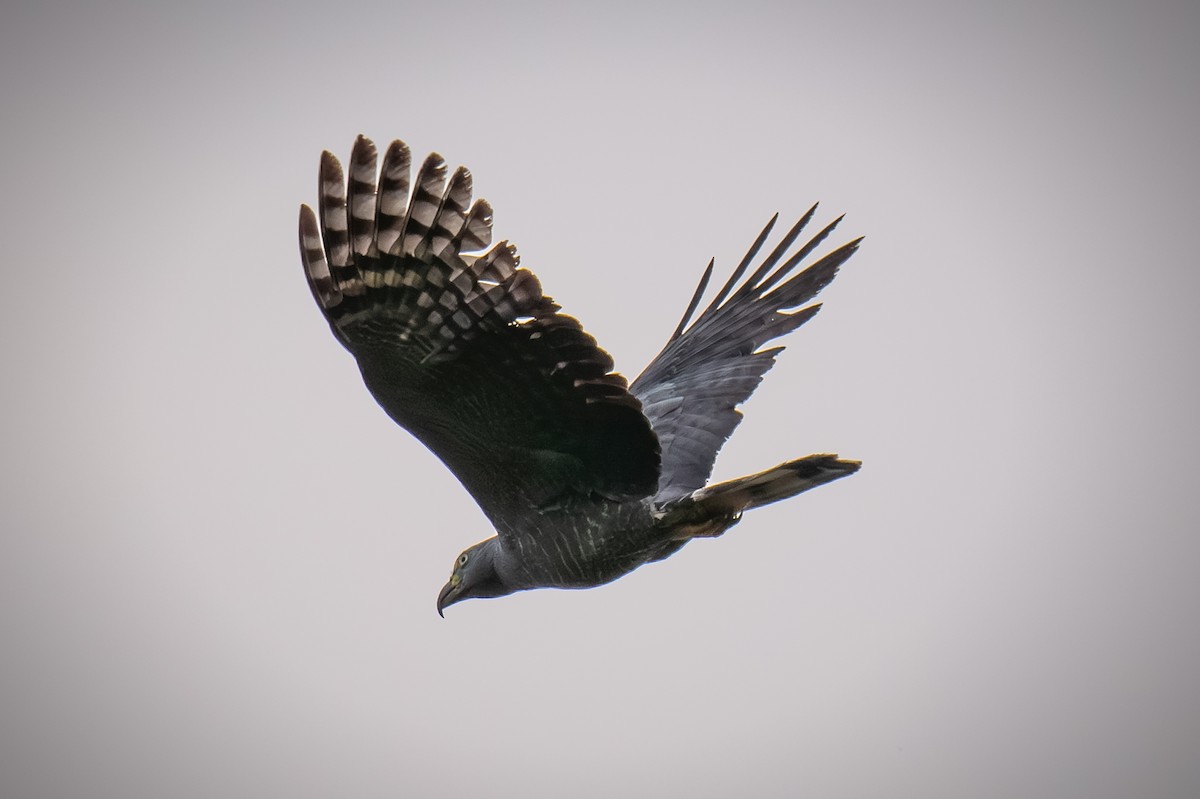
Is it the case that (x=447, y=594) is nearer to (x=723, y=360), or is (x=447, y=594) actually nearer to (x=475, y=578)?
(x=475, y=578)

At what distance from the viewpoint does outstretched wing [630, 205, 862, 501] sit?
26.6 ft

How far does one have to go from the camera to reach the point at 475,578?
7766 millimetres

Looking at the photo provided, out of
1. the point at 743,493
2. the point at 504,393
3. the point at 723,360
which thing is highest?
the point at 723,360

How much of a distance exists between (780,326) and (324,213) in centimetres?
347

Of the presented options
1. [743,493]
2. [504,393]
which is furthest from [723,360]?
[504,393]

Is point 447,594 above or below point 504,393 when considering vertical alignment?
below

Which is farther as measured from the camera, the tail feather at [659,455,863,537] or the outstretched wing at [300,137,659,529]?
the tail feather at [659,455,863,537]

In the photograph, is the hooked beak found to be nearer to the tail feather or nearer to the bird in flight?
the bird in flight

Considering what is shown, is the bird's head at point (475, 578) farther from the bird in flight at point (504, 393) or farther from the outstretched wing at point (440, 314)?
the outstretched wing at point (440, 314)

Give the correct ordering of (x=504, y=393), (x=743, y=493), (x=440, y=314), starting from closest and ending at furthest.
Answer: (x=440, y=314) → (x=504, y=393) → (x=743, y=493)

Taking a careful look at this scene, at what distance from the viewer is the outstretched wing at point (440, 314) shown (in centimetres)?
580

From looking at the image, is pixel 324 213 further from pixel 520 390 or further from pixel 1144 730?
pixel 1144 730

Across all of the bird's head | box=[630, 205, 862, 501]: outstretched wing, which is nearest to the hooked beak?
the bird's head

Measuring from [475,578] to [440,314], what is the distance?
237cm
